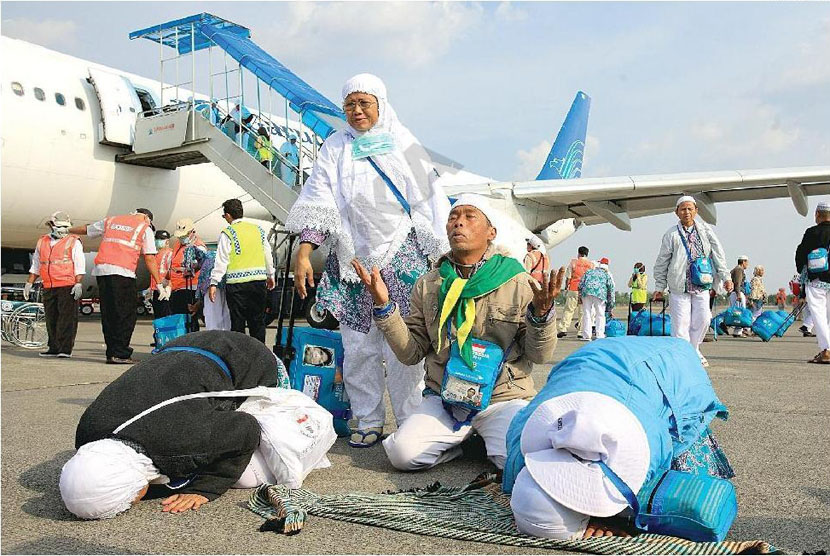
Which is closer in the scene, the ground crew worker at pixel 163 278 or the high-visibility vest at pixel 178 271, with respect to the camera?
the high-visibility vest at pixel 178 271

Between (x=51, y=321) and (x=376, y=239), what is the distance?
5602mm

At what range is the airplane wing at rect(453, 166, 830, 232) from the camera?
1300cm

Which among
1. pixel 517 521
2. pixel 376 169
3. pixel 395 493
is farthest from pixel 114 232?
pixel 517 521

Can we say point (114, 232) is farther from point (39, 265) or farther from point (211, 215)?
point (211, 215)

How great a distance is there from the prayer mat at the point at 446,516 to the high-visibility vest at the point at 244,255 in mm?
3668

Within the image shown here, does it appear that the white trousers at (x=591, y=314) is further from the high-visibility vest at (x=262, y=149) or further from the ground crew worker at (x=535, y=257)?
the high-visibility vest at (x=262, y=149)

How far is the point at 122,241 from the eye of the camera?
24.6 feet

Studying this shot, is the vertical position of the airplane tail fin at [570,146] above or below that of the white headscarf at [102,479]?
above

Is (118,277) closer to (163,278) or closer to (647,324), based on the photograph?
(163,278)

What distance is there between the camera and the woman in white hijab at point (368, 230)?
3879 millimetres

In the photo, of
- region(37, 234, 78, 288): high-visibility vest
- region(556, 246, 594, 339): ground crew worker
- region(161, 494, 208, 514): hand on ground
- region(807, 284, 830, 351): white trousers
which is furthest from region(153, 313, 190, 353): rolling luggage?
region(556, 246, 594, 339): ground crew worker

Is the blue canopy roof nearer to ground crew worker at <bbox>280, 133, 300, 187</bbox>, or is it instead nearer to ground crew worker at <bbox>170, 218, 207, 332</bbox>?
ground crew worker at <bbox>280, 133, 300, 187</bbox>

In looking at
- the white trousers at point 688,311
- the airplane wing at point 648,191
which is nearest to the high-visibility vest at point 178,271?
the white trousers at point 688,311

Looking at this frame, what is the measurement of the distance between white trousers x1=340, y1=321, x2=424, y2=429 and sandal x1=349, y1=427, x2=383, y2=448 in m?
0.03
